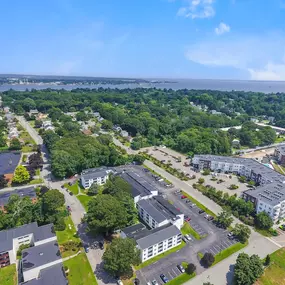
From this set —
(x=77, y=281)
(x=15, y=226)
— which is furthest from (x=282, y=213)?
(x=15, y=226)

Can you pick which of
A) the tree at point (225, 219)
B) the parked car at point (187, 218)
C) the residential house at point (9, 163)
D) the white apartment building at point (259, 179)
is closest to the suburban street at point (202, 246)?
the tree at point (225, 219)

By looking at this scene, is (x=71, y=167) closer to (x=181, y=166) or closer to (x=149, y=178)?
(x=149, y=178)

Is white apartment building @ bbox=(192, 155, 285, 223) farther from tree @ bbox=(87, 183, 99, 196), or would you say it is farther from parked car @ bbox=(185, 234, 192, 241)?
tree @ bbox=(87, 183, 99, 196)

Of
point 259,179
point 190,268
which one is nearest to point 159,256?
point 190,268

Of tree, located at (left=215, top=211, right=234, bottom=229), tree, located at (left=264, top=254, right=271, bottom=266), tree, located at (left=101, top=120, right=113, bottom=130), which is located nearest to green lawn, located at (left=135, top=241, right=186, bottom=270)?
tree, located at (left=215, top=211, right=234, bottom=229)

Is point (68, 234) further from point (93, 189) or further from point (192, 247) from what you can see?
point (192, 247)

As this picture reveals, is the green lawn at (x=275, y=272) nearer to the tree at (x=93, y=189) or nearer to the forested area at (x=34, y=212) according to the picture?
the forested area at (x=34, y=212)
